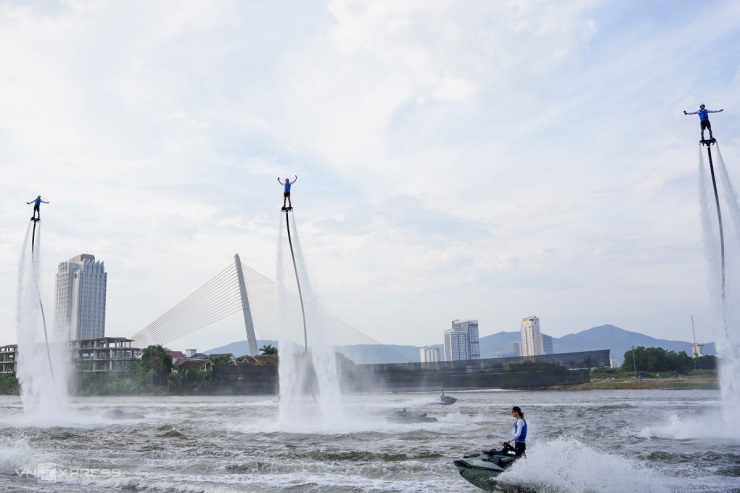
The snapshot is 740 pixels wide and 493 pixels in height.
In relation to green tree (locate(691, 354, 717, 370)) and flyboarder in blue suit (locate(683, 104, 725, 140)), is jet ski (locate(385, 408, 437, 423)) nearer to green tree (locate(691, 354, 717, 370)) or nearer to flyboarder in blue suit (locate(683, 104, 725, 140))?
flyboarder in blue suit (locate(683, 104, 725, 140))

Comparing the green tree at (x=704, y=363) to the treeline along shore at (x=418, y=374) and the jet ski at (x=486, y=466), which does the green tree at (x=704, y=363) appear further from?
the jet ski at (x=486, y=466)

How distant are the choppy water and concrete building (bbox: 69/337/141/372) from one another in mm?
94189

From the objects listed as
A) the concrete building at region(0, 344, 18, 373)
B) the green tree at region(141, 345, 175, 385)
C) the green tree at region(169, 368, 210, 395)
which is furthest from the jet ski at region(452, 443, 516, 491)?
the concrete building at region(0, 344, 18, 373)

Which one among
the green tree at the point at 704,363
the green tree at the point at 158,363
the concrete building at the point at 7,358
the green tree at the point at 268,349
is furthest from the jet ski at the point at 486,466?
the concrete building at the point at 7,358

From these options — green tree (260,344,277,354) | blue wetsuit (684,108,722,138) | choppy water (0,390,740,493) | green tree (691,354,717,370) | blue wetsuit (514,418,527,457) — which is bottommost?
green tree (691,354,717,370)

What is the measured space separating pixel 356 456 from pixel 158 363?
105062 mm

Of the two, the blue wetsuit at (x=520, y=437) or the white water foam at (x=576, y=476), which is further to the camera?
the blue wetsuit at (x=520, y=437)

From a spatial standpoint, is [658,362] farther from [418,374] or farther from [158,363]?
[158,363]

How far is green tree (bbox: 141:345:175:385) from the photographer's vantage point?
12094 cm

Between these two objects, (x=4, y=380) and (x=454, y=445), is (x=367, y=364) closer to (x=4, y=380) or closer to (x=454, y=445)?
(x=4, y=380)

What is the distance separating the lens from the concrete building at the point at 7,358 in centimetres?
14162

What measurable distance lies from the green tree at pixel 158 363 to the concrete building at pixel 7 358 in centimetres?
4084

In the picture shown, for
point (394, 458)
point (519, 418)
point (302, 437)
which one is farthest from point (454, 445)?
point (519, 418)

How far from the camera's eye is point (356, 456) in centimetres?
2603
